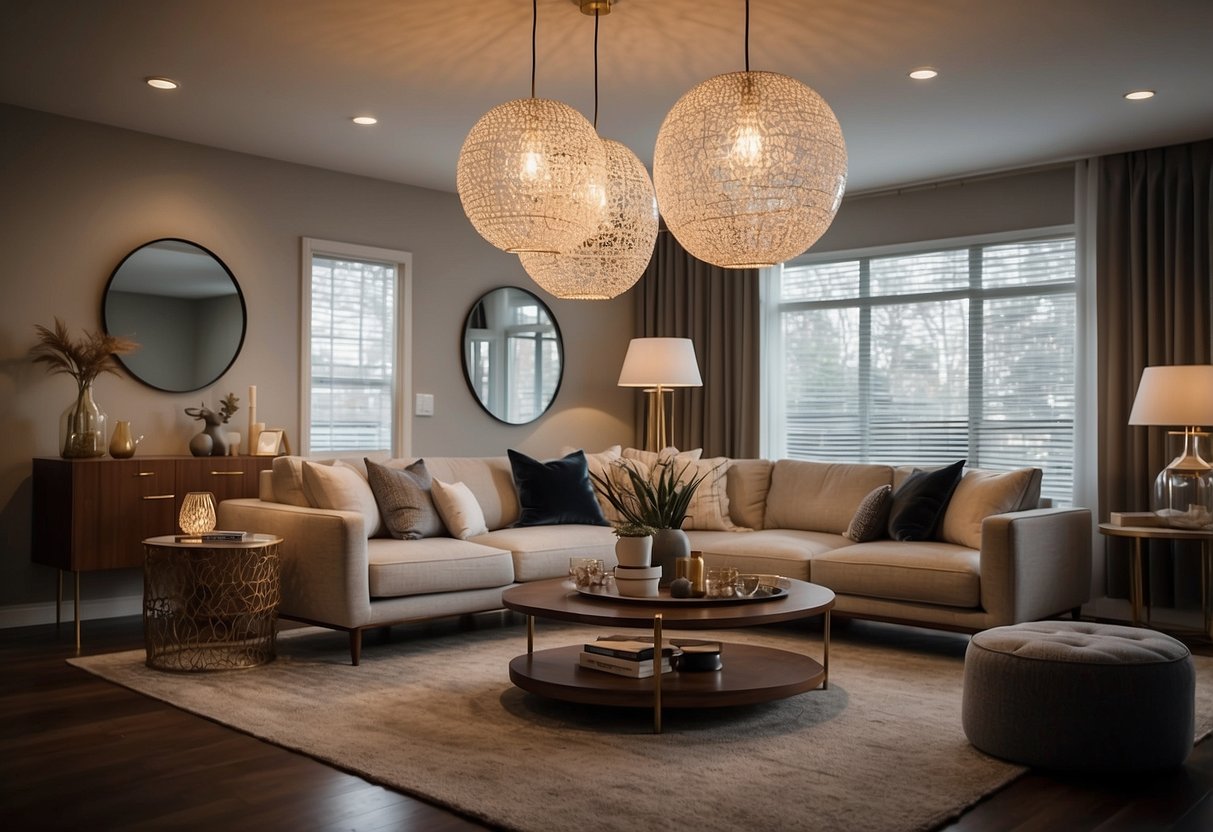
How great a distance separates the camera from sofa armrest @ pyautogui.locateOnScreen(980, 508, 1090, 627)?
4.33m

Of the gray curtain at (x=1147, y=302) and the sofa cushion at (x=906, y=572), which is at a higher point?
the gray curtain at (x=1147, y=302)

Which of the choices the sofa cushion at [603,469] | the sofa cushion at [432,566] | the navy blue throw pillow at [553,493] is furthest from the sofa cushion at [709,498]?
the sofa cushion at [432,566]

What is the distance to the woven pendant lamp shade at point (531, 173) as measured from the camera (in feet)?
10.9

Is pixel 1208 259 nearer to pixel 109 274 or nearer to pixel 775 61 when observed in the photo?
pixel 775 61

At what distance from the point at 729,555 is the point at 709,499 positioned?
0.67 m

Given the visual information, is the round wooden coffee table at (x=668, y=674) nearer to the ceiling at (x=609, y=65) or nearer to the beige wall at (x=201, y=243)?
the ceiling at (x=609, y=65)

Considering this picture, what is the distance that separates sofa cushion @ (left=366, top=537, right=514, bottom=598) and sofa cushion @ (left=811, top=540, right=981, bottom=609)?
1485 millimetres

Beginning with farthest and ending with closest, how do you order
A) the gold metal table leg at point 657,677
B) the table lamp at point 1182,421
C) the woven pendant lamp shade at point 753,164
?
the table lamp at point 1182,421
the gold metal table leg at point 657,677
the woven pendant lamp shade at point 753,164

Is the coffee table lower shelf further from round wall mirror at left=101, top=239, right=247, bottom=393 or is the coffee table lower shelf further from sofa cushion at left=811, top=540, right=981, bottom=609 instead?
round wall mirror at left=101, top=239, right=247, bottom=393

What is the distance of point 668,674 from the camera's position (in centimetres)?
357

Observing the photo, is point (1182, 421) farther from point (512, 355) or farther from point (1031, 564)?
point (512, 355)

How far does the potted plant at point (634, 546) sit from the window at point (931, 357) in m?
3.30

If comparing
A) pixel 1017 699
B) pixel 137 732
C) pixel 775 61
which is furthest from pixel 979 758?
pixel 775 61

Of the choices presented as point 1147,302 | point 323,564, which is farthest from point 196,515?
point 1147,302
